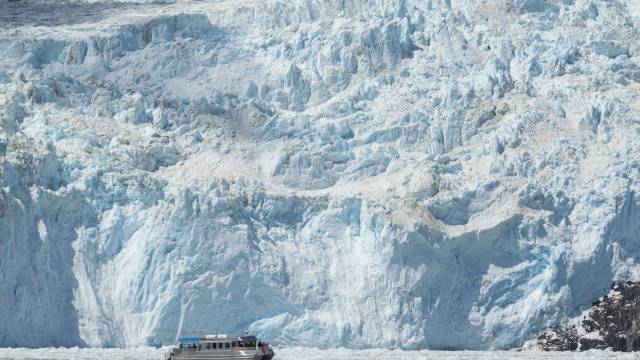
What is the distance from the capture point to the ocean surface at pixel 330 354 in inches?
1738

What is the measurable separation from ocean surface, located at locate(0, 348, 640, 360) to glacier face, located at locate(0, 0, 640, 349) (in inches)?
29.8

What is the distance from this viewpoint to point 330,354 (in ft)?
152

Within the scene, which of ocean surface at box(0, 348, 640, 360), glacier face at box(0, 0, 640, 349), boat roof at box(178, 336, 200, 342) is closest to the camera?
boat roof at box(178, 336, 200, 342)

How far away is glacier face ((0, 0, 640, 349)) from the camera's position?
158 ft

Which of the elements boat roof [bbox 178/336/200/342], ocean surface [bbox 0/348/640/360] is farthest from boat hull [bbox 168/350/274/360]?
ocean surface [bbox 0/348/640/360]

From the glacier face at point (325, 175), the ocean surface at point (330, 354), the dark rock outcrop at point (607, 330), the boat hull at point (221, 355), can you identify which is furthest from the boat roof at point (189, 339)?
the dark rock outcrop at point (607, 330)

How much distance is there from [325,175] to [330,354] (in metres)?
8.17

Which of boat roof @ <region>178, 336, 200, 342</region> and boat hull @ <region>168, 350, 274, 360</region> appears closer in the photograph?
boat hull @ <region>168, 350, 274, 360</region>

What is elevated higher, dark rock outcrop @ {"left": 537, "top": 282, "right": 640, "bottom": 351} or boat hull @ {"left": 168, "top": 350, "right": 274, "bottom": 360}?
boat hull @ {"left": 168, "top": 350, "right": 274, "bottom": 360}

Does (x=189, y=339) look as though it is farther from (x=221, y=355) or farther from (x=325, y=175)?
(x=325, y=175)

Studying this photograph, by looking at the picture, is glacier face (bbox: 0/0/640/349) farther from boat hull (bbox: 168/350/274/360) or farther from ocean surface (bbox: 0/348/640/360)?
boat hull (bbox: 168/350/274/360)

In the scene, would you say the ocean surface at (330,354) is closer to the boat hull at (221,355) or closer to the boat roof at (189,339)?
the boat roof at (189,339)

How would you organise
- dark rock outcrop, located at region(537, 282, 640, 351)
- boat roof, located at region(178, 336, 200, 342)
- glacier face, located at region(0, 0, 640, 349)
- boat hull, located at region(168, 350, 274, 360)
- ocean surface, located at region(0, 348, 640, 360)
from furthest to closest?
1. glacier face, located at region(0, 0, 640, 349)
2. dark rock outcrop, located at region(537, 282, 640, 351)
3. ocean surface, located at region(0, 348, 640, 360)
4. boat roof, located at region(178, 336, 200, 342)
5. boat hull, located at region(168, 350, 274, 360)

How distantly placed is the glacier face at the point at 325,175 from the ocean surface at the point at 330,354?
2.48 ft
